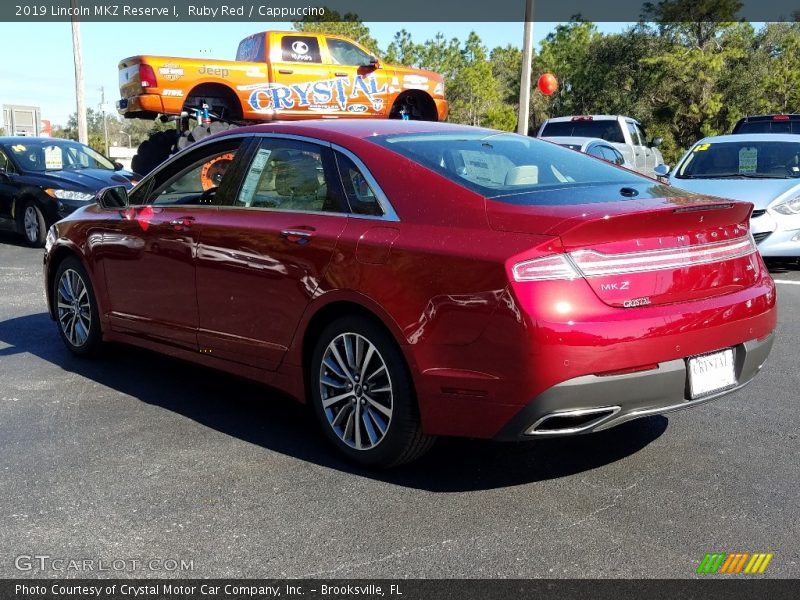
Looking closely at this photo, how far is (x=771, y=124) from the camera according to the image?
1831 cm

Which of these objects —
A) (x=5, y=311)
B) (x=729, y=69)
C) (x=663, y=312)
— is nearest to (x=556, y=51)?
(x=729, y=69)

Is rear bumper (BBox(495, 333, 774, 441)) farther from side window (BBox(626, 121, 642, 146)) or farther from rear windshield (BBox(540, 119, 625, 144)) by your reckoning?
side window (BBox(626, 121, 642, 146))

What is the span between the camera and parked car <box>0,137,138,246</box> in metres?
12.5

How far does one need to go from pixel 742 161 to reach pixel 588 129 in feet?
20.6

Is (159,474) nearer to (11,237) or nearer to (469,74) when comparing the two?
(11,237)

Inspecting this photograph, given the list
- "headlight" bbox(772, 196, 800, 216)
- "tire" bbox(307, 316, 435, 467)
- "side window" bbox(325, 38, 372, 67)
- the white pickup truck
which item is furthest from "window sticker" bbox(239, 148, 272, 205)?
the white pickup truck

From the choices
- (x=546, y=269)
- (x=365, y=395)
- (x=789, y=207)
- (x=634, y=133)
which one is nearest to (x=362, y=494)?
(x=365, y=395)

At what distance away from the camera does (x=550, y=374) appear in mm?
3408

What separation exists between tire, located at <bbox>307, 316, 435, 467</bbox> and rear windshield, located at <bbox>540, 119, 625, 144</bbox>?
1369cm

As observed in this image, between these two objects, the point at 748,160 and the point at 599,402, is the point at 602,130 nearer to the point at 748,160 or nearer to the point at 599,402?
the point at 748,160

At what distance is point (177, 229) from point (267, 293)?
0.95 m

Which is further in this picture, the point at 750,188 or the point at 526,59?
the point at 526,59

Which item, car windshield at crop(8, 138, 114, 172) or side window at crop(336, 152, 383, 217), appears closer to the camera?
side window at crop(336, 152, 383, 217)

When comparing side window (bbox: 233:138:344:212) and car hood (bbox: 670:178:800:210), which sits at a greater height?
side window (bbox: 233:138:344:212)
